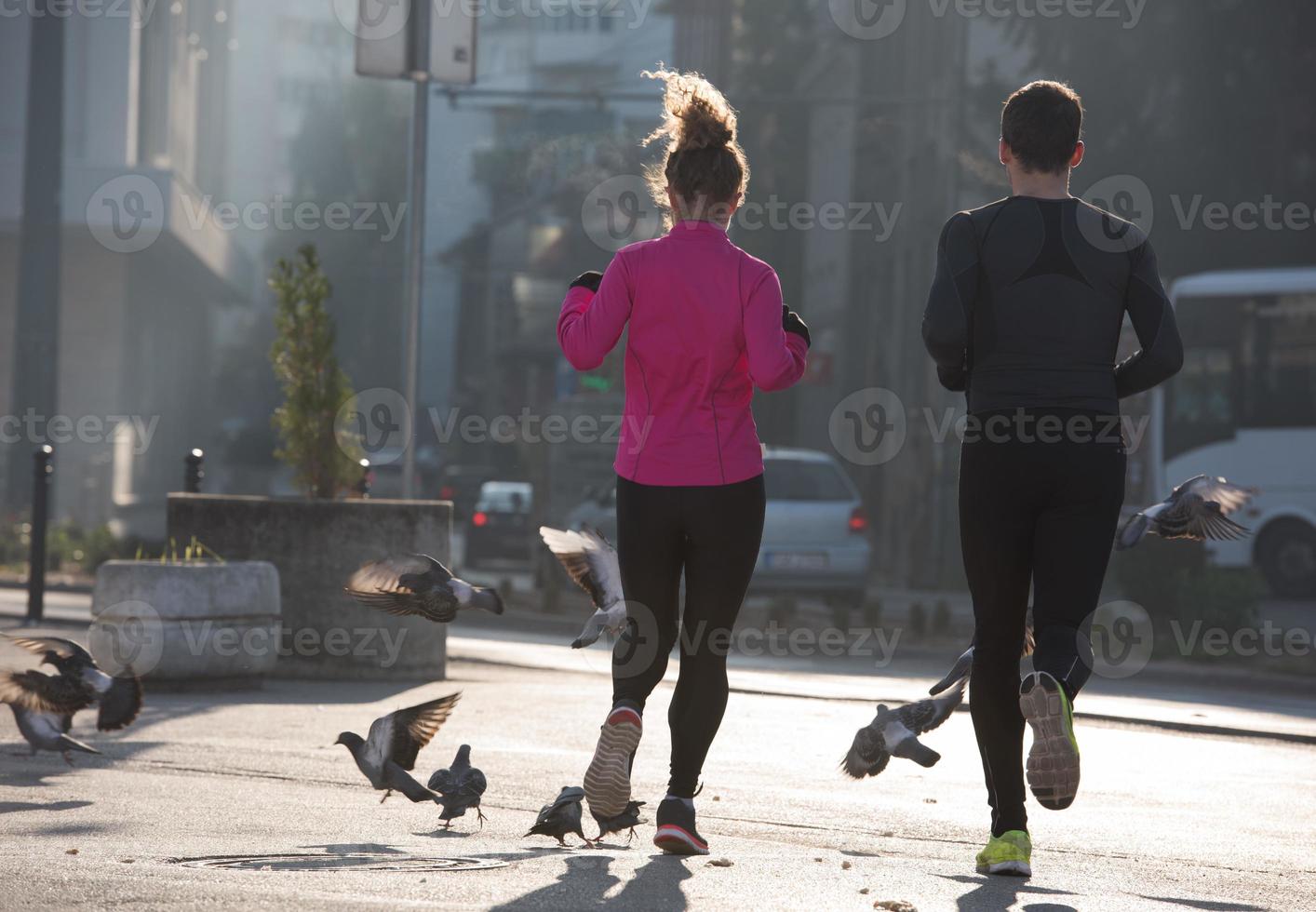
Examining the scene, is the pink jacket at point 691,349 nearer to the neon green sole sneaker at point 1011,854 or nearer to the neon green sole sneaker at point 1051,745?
the neon green sole sneaker at point 1051,745

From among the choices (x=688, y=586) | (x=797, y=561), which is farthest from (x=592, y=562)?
(x=797, y=561)

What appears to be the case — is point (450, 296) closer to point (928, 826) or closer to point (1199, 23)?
point (1199, 23)

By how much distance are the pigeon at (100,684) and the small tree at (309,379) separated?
150 inches

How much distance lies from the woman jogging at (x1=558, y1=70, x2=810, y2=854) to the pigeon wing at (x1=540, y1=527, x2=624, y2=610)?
0.31 meters

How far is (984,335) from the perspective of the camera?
480cm

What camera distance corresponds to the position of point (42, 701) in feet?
21.3

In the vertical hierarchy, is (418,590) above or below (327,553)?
above

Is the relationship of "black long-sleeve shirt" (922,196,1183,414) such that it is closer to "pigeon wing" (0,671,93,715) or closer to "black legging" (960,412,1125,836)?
"black legging" (960,412,1125,836)

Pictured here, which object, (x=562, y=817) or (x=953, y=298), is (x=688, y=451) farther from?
(x=562, y=817)

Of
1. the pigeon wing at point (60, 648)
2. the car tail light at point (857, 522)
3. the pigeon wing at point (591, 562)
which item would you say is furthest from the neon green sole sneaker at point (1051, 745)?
the car tail light at point (857, 522)

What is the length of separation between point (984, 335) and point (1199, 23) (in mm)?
24073

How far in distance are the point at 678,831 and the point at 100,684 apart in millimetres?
2490

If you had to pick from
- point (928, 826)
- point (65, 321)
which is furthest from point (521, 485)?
point (928, 826)

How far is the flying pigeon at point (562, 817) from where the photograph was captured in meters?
4.96
